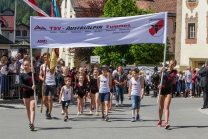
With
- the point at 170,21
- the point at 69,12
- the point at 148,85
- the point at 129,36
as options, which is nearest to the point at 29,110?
the point at 129,36

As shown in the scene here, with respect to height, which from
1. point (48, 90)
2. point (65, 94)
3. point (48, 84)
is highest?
point (48, 84)

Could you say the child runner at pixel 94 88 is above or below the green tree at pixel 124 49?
below

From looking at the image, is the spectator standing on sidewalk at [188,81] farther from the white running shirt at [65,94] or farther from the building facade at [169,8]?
the building facade at [169,8]

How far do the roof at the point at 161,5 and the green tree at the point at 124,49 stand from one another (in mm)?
16643

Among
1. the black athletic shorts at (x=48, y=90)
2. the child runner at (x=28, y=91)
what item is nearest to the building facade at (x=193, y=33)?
the black athletic shorts at (x=48, y=90)

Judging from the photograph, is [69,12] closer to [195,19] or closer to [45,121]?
[195,19]

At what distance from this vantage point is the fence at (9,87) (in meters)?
23.4

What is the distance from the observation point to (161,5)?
78625mm

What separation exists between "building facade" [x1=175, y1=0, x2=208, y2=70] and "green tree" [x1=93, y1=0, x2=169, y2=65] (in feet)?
16.7

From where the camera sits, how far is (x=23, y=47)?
34.1 m

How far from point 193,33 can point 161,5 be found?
960 inches

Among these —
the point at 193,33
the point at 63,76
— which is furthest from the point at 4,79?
the point at 193,33

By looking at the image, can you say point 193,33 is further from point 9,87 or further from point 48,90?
point 48,90

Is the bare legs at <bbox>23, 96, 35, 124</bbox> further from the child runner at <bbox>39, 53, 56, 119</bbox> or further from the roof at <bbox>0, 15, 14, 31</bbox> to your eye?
the roof at <bbox>0, 15, 14, 31</bbox>
